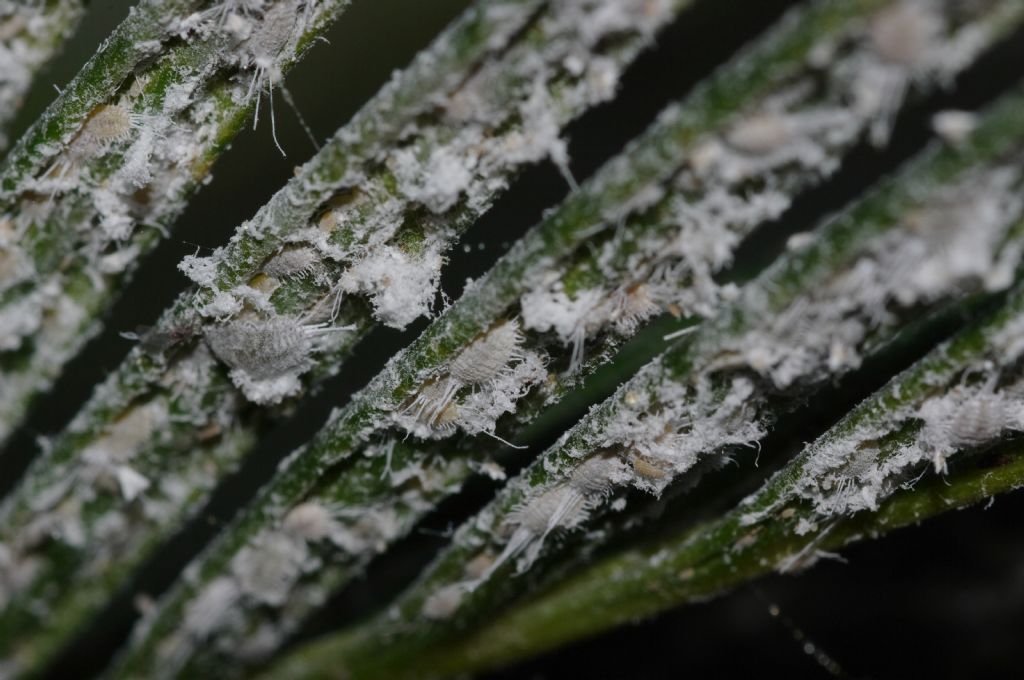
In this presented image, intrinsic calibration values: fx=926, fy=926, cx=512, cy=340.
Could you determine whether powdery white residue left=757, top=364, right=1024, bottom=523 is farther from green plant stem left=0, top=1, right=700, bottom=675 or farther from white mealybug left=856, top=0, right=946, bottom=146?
green plant stem left=0, top=1, right=700, bottom=675

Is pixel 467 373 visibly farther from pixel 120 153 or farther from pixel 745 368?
pixel 120 153

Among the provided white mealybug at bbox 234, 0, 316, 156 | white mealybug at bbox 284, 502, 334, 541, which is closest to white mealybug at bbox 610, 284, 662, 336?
white mealybug at bbox 234, 0, 316, 156

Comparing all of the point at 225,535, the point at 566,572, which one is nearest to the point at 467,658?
the point at 566,572

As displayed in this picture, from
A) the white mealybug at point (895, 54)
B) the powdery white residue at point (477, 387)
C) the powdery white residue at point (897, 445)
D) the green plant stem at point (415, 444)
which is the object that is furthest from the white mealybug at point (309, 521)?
the white mealybug at point (895, 54)

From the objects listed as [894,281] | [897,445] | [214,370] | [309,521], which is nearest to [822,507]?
[897,445]

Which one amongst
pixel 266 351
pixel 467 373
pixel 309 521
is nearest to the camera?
pixel 467 373

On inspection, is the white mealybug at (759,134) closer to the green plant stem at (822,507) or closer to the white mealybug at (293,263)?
the green plant stem at (822,507)
